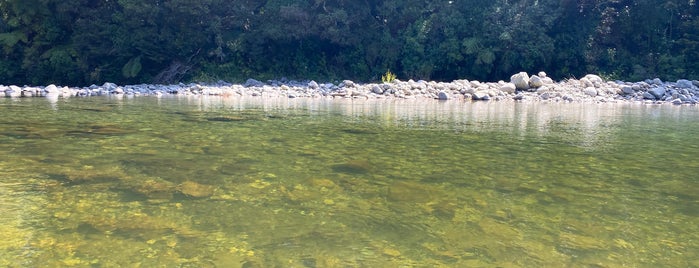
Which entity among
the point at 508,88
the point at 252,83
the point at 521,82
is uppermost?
the point at 252,83

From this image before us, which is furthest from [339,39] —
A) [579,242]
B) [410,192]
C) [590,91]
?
[579,242]

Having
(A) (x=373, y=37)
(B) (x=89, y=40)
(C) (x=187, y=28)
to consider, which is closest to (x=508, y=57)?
(A) (x=373, y=37)

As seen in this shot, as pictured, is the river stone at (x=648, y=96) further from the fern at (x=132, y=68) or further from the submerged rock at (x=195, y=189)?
the fern at (x=132, y=68)

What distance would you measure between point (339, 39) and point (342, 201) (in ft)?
78.1

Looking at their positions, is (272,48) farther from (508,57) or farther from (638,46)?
(638,46)

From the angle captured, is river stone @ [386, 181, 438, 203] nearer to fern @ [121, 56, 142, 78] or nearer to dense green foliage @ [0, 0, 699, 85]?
dense green foliage @ [0, 0, 699, 85]

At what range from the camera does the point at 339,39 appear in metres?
26.9

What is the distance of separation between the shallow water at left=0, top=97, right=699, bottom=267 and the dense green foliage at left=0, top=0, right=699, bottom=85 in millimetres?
19193

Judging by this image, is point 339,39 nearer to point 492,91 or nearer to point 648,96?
point 492,91

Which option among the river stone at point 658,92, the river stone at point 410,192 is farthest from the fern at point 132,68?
the river stone at point 410,192

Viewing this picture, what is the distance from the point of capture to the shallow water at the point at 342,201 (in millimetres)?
2689

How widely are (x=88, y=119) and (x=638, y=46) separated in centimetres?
2550

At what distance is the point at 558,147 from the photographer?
6.40 meters

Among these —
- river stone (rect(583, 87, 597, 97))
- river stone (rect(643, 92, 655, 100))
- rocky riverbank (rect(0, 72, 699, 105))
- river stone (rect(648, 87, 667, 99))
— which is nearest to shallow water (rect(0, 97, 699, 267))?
rocky riverbank (rect(0, 72, 699, 105))
